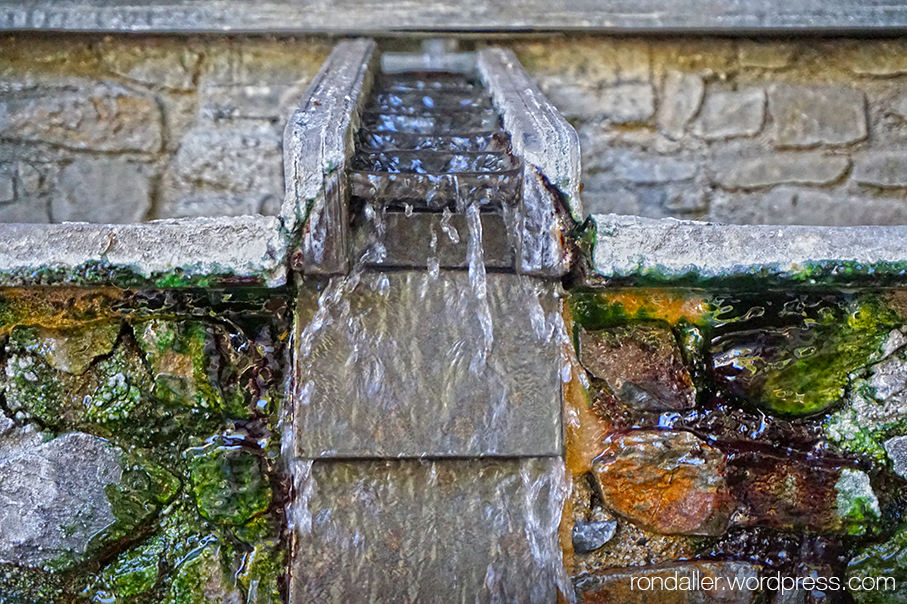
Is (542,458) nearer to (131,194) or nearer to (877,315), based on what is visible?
(877,315)

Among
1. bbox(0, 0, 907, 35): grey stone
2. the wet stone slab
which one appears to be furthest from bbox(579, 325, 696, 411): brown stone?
bbox(0, 0, 907, 35): grey stone

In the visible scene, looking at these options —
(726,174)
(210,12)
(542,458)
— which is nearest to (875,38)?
(726,174)

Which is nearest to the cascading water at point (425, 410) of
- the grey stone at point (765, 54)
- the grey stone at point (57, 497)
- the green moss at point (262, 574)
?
the green moss at point (262, 574)

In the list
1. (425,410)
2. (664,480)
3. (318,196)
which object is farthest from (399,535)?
(318,196)

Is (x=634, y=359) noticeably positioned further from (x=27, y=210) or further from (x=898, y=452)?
(x=27, y=210)

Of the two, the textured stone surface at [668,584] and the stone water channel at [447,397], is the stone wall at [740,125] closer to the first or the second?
the stone water channel at [447,397]

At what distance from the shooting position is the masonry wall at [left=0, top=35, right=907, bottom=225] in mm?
2285

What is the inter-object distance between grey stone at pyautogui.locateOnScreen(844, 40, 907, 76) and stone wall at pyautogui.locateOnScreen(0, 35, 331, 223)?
1877 mm

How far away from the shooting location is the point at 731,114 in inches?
93.6

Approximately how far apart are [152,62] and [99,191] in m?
0.48

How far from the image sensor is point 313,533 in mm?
1211

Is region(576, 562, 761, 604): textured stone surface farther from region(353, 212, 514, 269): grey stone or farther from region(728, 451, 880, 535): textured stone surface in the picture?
region(353, 212, 514, 269): grey stone

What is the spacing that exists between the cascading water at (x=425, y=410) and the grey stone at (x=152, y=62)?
146cm

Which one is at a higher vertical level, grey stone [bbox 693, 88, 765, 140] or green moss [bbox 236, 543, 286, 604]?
grey stone [bbox 693, 88, 765, 140]
